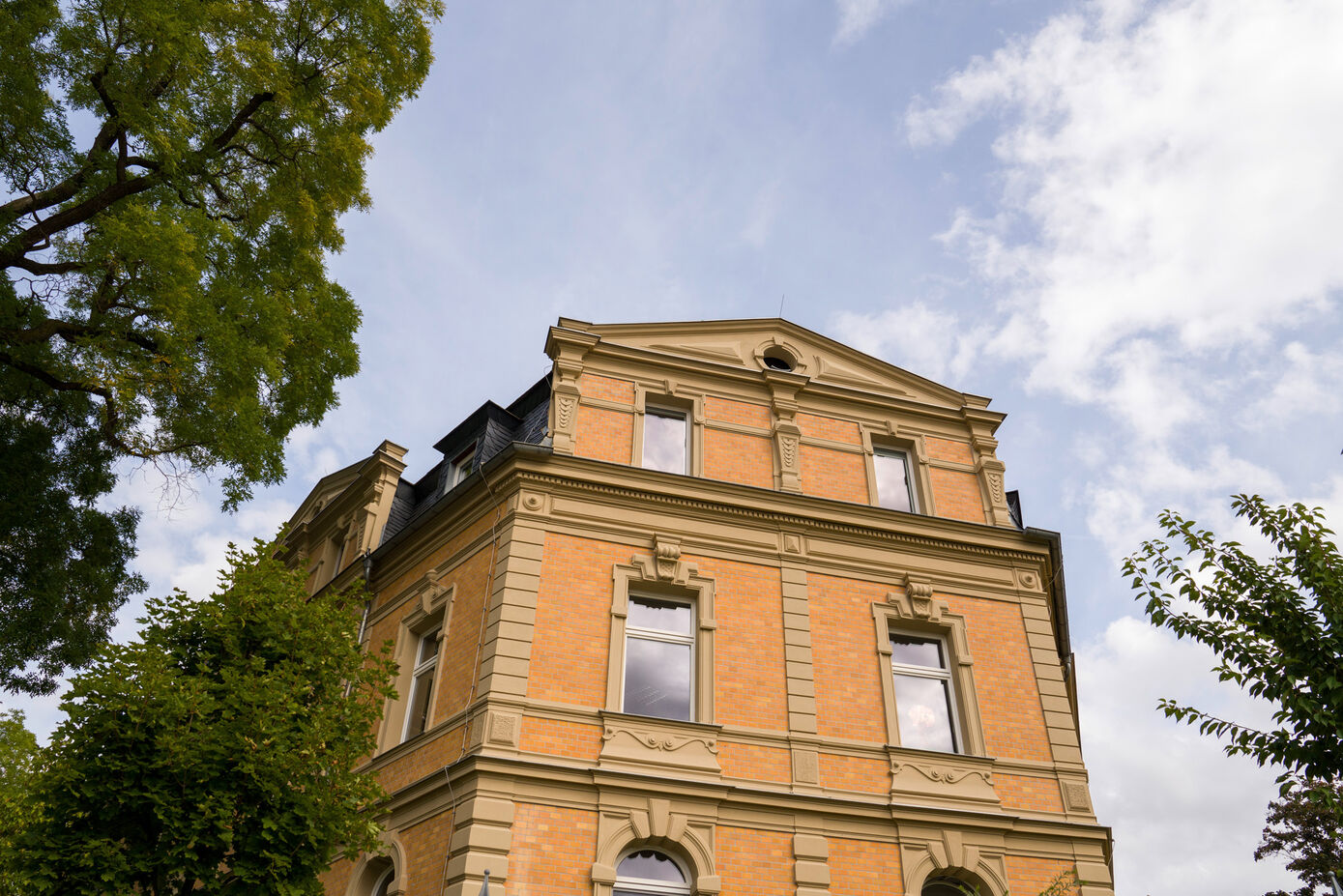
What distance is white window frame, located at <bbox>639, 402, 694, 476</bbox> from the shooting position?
15336mm

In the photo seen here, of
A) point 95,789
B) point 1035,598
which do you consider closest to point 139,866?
point 95,789

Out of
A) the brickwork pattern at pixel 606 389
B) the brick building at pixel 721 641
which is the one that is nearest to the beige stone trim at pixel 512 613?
the brick building at pixel 721 641

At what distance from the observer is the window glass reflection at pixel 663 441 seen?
1535 cm

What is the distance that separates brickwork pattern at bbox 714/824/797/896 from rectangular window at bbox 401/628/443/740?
179 inches

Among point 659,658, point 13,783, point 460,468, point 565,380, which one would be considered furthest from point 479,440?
point 13,783

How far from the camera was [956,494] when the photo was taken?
1645 centimetres

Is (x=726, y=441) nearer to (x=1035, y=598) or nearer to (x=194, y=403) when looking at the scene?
(x=1035, y=598)

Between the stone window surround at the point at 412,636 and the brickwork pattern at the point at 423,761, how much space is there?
1.28ft

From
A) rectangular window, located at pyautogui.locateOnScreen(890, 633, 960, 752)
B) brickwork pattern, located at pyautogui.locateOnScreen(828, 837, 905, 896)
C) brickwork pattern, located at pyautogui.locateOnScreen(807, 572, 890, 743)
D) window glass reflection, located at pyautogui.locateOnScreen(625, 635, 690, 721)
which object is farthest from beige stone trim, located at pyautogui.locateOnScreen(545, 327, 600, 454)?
brickwork pattern, located at pyautogui.locateOnScreen(828, 837, 905, 896)

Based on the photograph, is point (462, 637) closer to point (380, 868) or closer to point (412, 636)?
point (412, 636)

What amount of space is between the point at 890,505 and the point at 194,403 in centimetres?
1058

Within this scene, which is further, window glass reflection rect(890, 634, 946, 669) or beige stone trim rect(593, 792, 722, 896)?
window glass reflection rect(890, 634, 946, 669)

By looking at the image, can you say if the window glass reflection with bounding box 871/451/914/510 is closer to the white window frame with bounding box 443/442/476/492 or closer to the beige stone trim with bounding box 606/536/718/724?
the beige stone trim with bounding box 606/536/718/724

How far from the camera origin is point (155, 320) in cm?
1109
